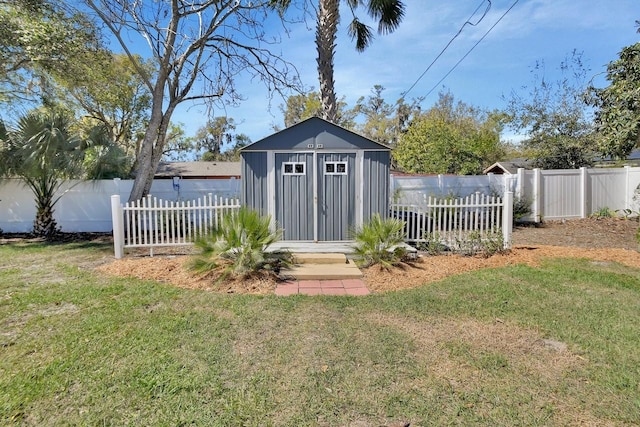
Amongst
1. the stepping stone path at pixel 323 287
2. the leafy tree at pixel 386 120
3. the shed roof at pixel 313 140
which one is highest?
the leafy tree at pixel 386 120

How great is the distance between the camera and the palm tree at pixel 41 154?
8570 mm

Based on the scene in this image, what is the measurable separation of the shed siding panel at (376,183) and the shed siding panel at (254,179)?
213 cm

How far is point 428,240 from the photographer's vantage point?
7.29 m

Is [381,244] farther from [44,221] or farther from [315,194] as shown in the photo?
[44,221]

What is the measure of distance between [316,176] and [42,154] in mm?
7048

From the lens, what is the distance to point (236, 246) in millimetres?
5312

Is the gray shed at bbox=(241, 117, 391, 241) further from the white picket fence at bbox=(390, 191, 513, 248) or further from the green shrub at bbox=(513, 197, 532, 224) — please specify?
the green shrub at bbox=(513, 197, 532, 224)

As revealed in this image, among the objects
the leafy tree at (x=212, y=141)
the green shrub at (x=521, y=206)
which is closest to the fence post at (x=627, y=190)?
the green shrub at (x=521, y=206)

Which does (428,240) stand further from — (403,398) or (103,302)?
(103,302)

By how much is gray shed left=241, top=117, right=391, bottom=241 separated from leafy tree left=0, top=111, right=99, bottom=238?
5.36 metres

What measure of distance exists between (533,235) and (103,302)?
10.3 metres

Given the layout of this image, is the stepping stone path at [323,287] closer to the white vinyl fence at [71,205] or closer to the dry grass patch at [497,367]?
the dry grass patch at [497,367]

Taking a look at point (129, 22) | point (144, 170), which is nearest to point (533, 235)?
point (144, 170)

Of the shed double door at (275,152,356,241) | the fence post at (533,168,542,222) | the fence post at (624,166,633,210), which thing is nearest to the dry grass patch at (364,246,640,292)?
the shed double door at (275,152,356,241)
